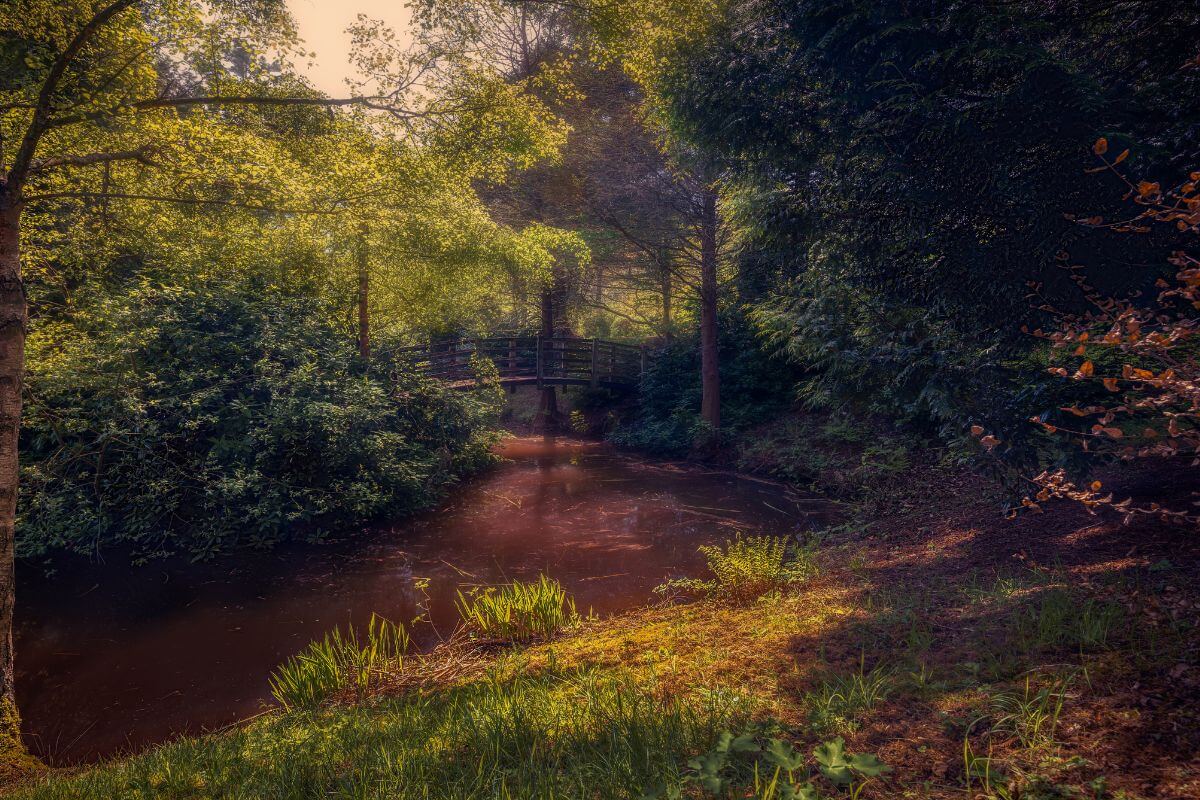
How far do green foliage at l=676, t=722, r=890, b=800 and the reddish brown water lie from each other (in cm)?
412

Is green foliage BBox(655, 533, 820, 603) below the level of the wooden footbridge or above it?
below

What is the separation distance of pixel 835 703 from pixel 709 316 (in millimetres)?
13625

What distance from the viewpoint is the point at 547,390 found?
22891 mm

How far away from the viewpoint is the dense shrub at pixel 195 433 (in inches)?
328

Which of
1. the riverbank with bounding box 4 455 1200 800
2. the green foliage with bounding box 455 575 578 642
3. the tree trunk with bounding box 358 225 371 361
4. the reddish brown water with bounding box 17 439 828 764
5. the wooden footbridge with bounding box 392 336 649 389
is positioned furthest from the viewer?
the wooden footbridge with bounding box 392 336 649 389

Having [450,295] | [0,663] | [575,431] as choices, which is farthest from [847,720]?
[575,431]

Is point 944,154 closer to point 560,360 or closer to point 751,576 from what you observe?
point 751,576

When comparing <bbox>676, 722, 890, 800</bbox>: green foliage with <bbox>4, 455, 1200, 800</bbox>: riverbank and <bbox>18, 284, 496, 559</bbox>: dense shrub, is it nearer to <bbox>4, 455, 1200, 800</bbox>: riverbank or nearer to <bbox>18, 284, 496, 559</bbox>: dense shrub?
<bbox>4, 455, 1200, 800</bbox>: riverbank

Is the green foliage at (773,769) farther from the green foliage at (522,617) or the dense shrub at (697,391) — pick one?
the dense shrub at (697,391)

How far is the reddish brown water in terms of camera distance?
204 inches

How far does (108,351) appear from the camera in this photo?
873 cm

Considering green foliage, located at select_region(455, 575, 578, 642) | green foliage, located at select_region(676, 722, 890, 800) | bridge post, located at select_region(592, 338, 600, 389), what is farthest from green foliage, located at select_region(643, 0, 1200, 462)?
bridge post, located at select_region(592, 338, 600, 389)

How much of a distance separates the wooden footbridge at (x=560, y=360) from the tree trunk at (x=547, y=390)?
316 millimetres

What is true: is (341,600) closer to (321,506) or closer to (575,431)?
(321,506)
